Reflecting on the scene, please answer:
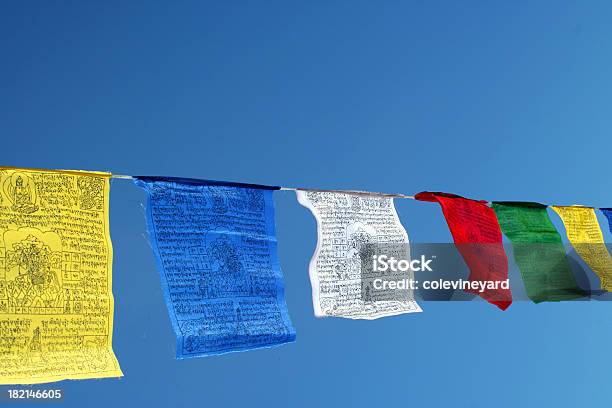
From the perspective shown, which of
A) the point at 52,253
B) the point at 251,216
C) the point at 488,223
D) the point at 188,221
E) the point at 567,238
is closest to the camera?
the point at 52,253

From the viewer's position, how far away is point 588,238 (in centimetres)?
350

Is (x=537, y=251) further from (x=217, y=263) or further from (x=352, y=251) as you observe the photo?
(x=217, y=263)

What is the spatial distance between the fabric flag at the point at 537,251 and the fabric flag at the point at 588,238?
0.09 metres

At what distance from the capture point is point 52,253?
1.94 meters

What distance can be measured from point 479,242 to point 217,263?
3.87ft

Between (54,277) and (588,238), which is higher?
(588,238)

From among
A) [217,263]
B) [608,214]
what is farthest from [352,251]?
[608,214]

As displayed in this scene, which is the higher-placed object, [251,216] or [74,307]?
[251,216]

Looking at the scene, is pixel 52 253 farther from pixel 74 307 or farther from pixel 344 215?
pixel 344 215

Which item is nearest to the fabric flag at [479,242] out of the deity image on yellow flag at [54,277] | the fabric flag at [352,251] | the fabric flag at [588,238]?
the fabric flag at [352,251]

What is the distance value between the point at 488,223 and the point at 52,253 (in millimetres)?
1755

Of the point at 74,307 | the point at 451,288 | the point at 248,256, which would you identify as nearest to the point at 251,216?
the point at 248,256

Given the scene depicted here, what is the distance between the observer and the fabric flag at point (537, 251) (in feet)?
10.4

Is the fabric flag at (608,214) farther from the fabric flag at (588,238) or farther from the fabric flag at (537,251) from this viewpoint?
the fabric flag at (537,251)
